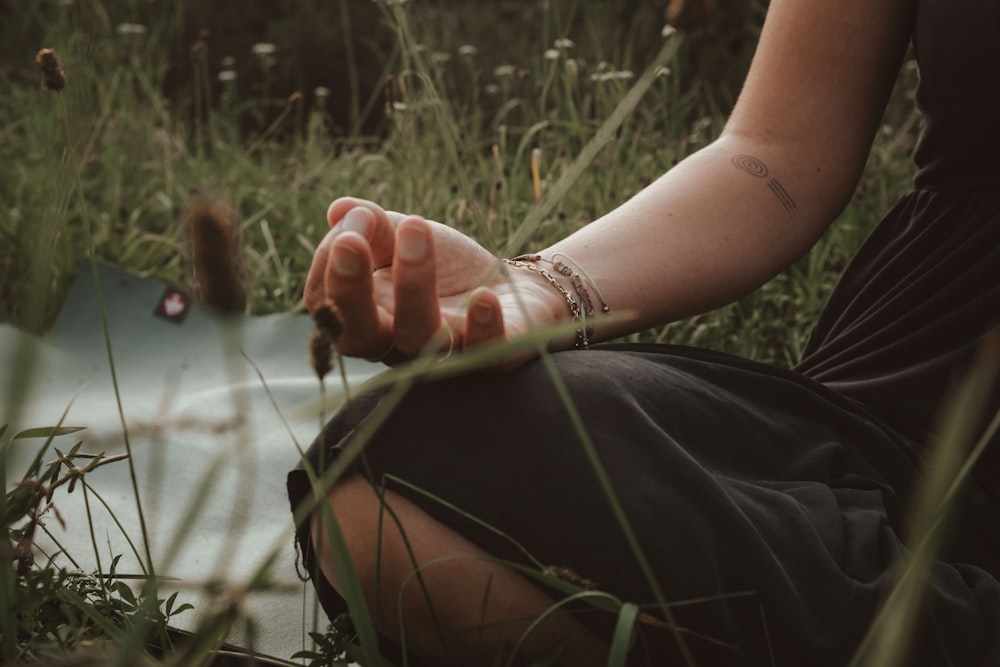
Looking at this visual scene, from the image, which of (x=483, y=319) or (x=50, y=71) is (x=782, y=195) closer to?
(x=483, y=319)

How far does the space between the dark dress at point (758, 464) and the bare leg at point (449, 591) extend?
0.07 ft

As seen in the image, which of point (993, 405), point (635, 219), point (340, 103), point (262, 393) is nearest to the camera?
point (993, 405)

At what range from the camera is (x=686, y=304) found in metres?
1.12

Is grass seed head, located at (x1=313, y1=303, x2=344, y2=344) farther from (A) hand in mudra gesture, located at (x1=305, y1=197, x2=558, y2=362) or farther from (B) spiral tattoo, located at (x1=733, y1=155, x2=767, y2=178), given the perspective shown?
(B) spiral tattoo, located at (x1=733, y1=155, x2=767, y2=178)

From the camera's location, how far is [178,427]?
0.57m

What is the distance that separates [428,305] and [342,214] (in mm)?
179

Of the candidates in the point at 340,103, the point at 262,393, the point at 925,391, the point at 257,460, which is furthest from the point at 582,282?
the point at 340,103

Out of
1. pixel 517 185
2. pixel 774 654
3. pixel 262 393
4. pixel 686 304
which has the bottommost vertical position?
pixel 262 393

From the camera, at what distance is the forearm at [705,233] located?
107cm

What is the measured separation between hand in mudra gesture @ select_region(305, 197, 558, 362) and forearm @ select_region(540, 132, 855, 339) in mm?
215

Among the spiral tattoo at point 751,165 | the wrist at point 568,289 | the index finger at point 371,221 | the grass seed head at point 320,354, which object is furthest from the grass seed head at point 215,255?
the spiral tattoo at point 751,165

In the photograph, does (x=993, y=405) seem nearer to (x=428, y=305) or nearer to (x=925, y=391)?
(x=925, y=391)

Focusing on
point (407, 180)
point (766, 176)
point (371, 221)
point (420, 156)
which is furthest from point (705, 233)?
point (420, 156)

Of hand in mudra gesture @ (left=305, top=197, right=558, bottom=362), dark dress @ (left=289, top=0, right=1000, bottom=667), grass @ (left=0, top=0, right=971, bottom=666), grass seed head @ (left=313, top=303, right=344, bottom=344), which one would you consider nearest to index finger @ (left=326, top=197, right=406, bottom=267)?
hand in mudra gesture @ (left=305, top=197, right=558, bottom=362)
